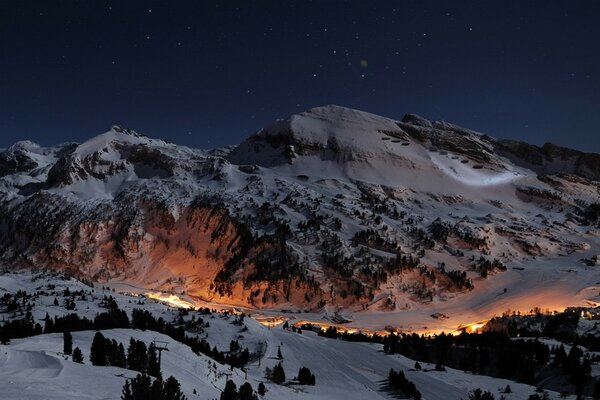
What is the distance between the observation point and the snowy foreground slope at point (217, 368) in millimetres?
19973

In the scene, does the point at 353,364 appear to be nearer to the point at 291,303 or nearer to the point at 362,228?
the point at 291,303

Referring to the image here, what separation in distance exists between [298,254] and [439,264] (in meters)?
34.6

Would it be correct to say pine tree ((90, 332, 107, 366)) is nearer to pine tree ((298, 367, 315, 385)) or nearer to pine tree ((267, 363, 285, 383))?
pine tree ((267, 363, 285, 383))

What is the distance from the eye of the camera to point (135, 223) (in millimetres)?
144750

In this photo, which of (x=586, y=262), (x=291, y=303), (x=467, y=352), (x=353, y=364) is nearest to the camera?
(x=353, y=364)

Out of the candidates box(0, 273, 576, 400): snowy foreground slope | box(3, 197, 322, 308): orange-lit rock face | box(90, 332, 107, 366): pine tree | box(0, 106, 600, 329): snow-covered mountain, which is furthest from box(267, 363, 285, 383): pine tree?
box(3, 197, 322, 308): orange-lit rock face

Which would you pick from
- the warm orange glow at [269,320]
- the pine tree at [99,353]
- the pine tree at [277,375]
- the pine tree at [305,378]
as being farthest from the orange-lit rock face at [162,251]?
the pine tree at [99,353]

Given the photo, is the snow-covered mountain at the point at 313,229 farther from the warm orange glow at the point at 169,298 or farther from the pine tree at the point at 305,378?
the pine tree at the point at 305,378

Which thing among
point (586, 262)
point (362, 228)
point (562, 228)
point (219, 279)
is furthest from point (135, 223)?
point (562, 228)

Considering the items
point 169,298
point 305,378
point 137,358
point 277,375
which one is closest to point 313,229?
point 169,298

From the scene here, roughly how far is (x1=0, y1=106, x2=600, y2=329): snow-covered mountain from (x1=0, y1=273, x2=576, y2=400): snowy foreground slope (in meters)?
40.8

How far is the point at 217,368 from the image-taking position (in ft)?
119

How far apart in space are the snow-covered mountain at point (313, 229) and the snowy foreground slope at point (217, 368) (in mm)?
40807

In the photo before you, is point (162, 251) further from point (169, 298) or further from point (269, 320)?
point (269, 320)
